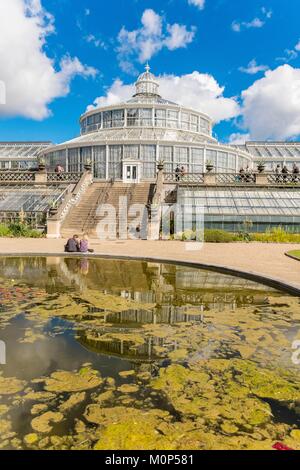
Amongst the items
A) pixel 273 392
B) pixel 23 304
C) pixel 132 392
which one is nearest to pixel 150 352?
pixel 132 392

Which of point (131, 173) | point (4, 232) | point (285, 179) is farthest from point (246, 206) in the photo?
point (4, 232)

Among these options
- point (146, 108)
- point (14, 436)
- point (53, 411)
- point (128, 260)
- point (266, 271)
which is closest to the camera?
point (14, 436)

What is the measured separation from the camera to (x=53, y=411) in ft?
13.2

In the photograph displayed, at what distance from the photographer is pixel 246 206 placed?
28.2 m

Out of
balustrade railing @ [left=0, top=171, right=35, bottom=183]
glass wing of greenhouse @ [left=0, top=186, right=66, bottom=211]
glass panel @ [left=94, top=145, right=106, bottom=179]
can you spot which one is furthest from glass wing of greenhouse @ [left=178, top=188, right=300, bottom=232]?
balustrade railing @ [left=0, top=171, right=35, bottom=183]

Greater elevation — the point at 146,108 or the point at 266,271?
the point at 146,108

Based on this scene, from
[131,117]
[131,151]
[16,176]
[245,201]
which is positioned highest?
[131,117]

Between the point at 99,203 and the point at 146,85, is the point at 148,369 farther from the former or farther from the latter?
the point at 146,85

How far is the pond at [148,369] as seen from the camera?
3660 millimetres

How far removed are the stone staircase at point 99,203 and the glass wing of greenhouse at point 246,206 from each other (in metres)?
3.68

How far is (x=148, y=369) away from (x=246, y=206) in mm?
24742

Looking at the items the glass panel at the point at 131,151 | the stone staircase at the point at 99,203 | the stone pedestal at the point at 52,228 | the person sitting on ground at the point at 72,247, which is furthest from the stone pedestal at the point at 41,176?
the person sitting on ground at the point at 72,247
